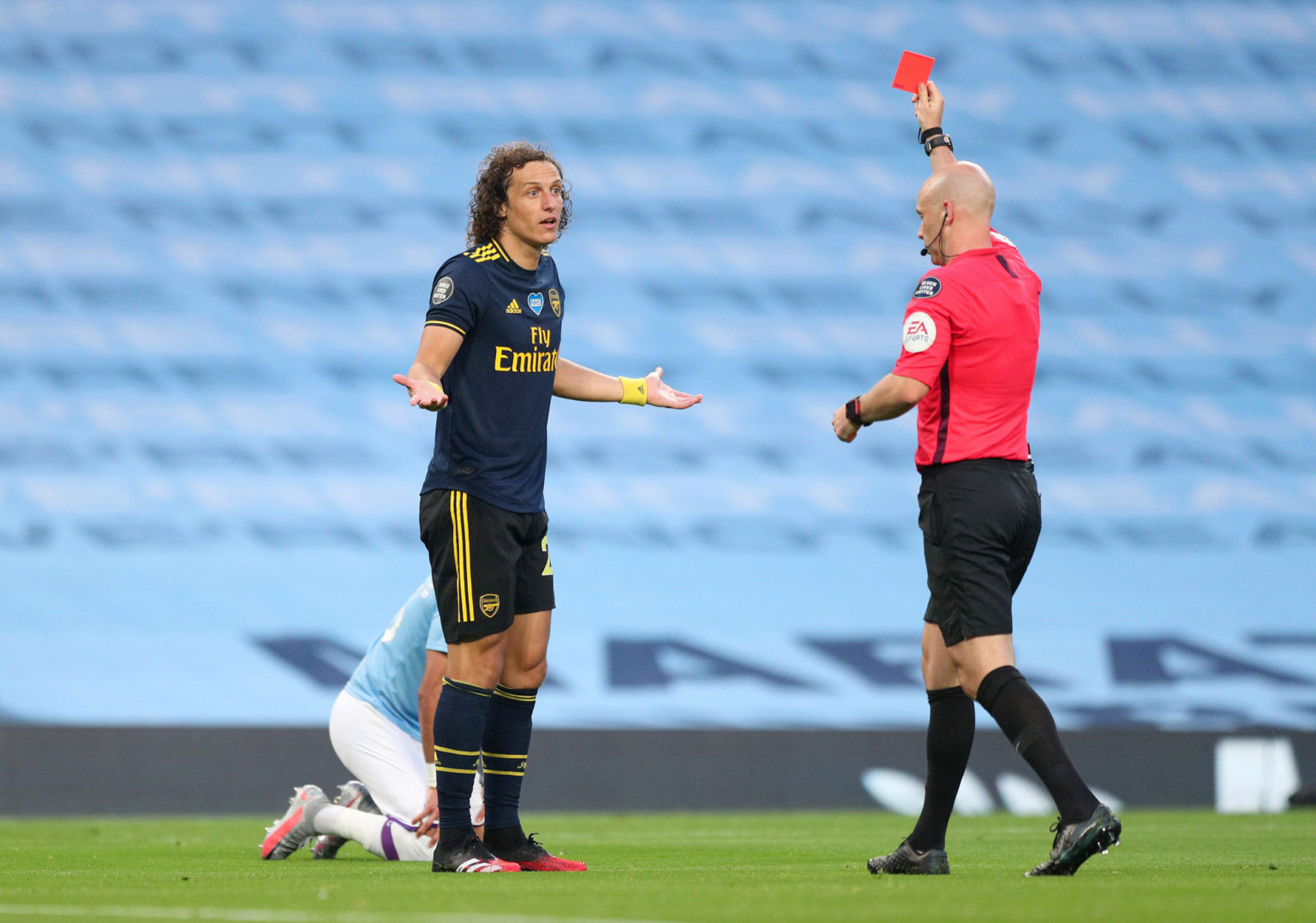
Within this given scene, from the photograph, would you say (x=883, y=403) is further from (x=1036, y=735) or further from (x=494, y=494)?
(x=494, y=494)

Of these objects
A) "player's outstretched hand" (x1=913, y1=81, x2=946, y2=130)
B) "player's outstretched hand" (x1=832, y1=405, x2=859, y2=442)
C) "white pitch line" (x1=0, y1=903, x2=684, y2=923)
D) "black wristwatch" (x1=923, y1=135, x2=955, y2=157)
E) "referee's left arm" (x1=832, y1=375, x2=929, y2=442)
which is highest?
"player's outstretched hand" (x1=913, y1=81, x2=946, y2=130)

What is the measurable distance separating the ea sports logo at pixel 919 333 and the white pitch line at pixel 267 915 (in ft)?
5.07

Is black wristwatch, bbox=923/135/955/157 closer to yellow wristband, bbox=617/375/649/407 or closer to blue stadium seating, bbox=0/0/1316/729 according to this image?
yellow wristband, bbox=617/375/649/407

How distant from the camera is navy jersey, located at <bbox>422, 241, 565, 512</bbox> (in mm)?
3889

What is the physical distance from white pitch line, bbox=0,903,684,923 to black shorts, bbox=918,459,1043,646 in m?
1.27

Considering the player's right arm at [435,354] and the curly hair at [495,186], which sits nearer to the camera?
the player's right arm at [435,354]

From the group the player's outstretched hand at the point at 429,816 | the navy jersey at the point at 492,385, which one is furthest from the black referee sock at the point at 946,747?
the player's outstretched hand at the point at 429,816

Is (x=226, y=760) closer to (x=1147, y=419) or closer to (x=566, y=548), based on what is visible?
(x=566, y=548)

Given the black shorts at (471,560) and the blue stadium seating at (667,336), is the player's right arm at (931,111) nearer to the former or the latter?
the black shorts at (471,560)

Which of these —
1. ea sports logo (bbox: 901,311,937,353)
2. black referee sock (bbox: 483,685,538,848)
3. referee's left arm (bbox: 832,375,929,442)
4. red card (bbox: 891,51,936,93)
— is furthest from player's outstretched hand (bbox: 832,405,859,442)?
red card (bbox: 891,51,936,93)

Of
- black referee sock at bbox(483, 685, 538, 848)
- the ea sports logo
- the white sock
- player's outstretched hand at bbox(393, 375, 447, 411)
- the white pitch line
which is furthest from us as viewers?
the white sock

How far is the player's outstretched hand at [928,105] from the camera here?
4.34 metres

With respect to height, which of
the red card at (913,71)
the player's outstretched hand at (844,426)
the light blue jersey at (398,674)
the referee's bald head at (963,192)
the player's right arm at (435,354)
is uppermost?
the red card at (913,71)

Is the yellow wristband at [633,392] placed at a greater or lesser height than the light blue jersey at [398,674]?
greater
